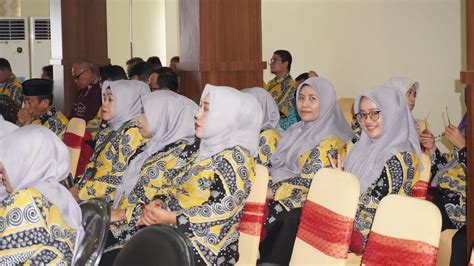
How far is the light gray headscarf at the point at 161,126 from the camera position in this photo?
386cm

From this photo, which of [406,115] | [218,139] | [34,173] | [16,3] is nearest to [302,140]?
[406,115]

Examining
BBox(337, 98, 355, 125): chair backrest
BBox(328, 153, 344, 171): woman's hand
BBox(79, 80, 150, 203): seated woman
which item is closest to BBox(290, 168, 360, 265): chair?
BBox(328, 153, 344, 171): woman's hand

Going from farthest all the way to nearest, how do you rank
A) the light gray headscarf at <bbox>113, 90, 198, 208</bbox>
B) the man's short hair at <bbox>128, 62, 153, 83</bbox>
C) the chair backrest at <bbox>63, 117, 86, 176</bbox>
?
the man's short hair at <bbox>128, 62, 153, 83</bbox> < the chair backrest at <bbox>63, 117, 86, 176</bbox> < the light gray headscarf at <bbox>113, 90, 198, 208</bbox>

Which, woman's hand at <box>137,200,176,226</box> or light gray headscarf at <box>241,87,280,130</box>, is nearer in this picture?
woman's hand at <box>137,200,176,226</box>

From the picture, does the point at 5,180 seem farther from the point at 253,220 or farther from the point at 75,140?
the point at 75,140

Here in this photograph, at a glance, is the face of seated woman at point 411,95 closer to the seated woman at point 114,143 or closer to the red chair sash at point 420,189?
the red chair sash at point 420,189

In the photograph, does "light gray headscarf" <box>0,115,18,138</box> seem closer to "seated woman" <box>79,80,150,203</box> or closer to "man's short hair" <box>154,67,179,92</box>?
"seated woman" <box>79,80,150,203</box>

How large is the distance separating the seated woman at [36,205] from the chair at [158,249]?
10.9 inches

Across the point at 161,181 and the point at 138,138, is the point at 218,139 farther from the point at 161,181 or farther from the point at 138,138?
the point at 138,138

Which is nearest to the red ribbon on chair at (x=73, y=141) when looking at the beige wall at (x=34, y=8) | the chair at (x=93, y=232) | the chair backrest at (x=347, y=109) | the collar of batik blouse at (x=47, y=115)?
the collar of batik blouse at (x=47, y=115)

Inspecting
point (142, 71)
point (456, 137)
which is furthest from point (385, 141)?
point (142, 71)

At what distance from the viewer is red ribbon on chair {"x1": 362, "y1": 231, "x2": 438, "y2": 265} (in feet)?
7.35

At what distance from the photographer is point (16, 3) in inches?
421

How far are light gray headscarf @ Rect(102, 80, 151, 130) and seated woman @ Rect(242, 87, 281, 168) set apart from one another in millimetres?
660
